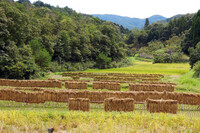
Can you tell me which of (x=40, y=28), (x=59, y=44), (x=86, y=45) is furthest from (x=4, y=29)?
(x=86, y=45)

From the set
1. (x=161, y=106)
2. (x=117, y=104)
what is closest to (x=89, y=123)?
(x=117, y=104)

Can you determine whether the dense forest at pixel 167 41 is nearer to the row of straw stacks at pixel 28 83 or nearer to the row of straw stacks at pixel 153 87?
the row of straw stacks at pixel 153 87

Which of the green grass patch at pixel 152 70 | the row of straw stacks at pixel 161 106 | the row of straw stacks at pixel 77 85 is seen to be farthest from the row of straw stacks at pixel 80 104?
the green grass patch at pixel 152 70

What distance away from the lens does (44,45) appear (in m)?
45.4

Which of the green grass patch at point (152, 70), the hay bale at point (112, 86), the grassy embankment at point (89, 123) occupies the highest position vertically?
the grassy embankment at point (89, 123)

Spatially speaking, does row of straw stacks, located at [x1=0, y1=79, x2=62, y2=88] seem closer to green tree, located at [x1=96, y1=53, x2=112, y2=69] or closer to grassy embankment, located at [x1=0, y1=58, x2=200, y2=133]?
grassy embankment, located at [x1=0, y1=58, x2=200, y2=133]

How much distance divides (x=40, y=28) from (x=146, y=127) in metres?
43.4

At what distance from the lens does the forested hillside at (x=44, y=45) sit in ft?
95.8

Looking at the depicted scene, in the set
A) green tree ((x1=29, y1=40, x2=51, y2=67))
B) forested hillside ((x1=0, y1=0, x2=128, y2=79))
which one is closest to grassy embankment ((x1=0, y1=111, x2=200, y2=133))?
forested hillside ((x1=0, y1=0, x2=128, y2=79))

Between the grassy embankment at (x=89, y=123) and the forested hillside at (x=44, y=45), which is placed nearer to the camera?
the grassy embankment at (x=89, y=123)

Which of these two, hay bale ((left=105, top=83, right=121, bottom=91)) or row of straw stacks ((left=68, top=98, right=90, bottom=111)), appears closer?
row of straw stacks ((left=68, top=98, right=90, bottom=111))

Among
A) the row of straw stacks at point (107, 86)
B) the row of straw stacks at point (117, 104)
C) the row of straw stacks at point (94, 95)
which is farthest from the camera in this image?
the row of straw stacks at point (107, 86)

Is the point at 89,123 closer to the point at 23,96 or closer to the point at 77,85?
the point at 23,96

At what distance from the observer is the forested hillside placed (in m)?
29.2
